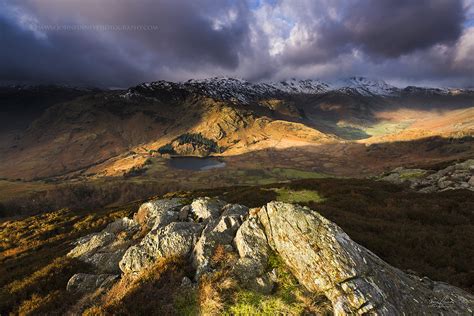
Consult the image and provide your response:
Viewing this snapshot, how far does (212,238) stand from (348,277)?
653 centimetres

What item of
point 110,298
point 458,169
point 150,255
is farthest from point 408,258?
point 458,169

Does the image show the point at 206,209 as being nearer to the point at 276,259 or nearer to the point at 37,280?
the point at 276,259

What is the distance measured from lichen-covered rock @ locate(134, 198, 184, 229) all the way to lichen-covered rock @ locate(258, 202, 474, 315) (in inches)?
352

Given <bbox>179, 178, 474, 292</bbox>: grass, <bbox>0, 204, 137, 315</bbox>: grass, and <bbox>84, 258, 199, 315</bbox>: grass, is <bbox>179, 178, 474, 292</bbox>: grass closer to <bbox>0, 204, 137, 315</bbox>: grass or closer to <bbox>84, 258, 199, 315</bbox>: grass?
<bbox>84, 258, 199, 315</bbox>: grass

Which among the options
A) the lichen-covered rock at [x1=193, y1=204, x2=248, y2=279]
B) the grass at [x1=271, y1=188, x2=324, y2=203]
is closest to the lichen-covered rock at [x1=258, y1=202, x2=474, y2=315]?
the lichen-covered rock at [x1=193, y1=204, x2=248, y2=279]

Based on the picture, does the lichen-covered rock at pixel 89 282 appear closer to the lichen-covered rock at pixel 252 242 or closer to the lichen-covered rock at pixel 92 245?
the lichen-covered rock at pixel 92 245

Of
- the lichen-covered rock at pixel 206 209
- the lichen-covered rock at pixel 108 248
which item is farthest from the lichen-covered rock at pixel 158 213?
the lichen-covered rock at pixel 206 209

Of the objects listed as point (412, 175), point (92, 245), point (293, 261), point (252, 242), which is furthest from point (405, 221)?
point (92, 245)

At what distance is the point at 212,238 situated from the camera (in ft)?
45.6

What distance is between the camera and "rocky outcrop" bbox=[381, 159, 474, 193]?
32491mm

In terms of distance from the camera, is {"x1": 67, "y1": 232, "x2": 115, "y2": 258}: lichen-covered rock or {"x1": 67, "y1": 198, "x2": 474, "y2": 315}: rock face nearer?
{"x1": 67, "y1": 198, "x2": 474, "y2": 315}: rock face

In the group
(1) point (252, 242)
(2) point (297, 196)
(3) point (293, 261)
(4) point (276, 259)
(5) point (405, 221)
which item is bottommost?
(5) point (405, 221)

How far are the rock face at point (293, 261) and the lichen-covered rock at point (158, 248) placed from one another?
48mm

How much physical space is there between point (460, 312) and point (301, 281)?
20.1ft
